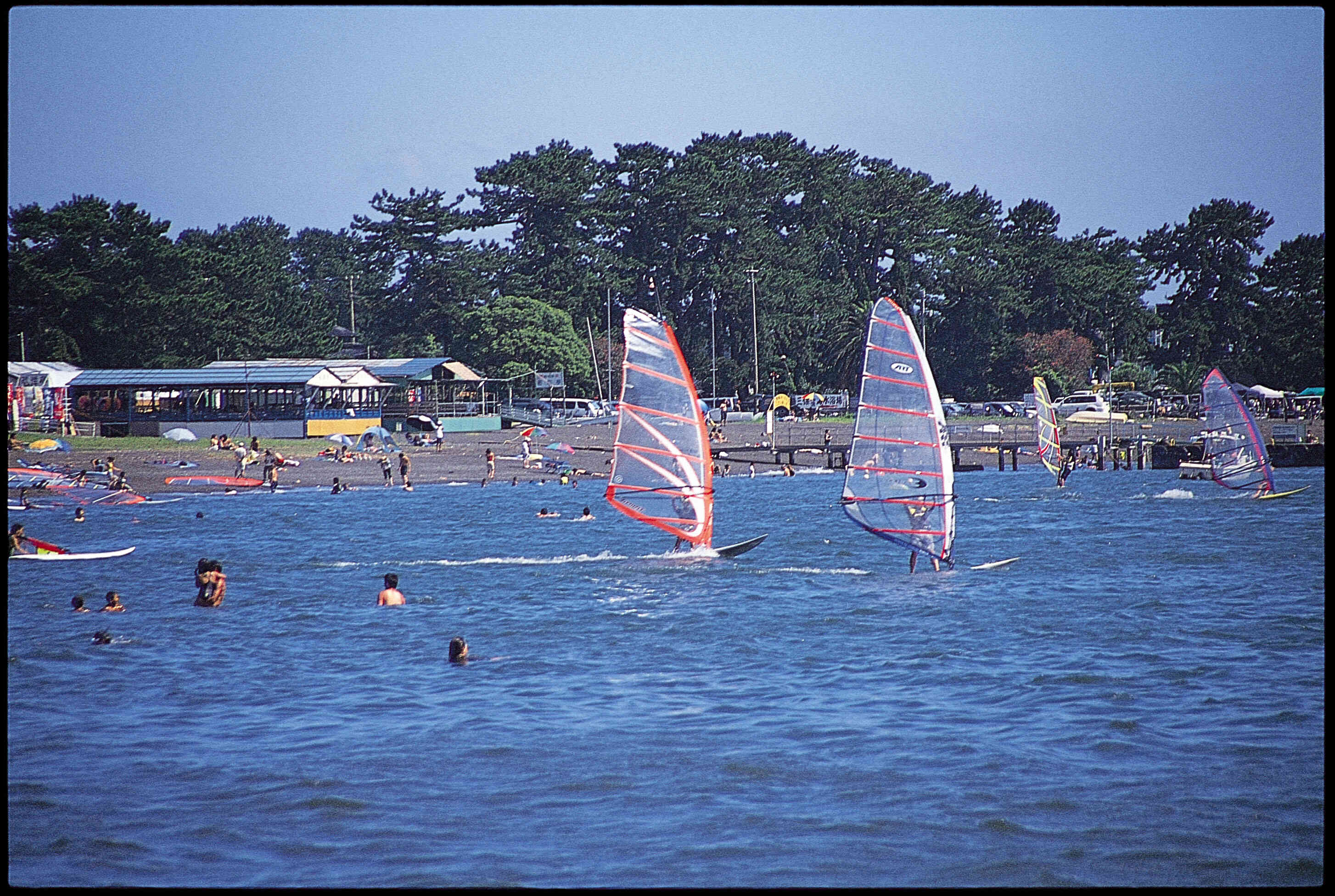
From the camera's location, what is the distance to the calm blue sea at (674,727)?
956cm

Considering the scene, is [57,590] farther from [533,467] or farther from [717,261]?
[717,261]

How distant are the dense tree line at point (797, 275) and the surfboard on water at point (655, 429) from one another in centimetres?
5867

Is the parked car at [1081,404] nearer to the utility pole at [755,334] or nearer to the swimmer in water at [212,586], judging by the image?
the utility pole at [755,334]

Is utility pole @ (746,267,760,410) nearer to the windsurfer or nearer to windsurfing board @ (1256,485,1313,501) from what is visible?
windsurfing board @ (1256,485,1313,501)

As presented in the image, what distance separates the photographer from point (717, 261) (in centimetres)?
9275

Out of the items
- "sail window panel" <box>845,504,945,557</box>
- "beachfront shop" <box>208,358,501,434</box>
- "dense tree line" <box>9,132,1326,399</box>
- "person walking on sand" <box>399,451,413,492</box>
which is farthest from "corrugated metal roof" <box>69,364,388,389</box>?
"sail window panel" <box>845,504,945,557</box>

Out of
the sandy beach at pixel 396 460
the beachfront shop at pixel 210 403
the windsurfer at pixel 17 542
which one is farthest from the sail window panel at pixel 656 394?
the beachfront shop at pixel 210 403

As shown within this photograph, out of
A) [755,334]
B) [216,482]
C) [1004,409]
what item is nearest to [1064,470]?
[216,482]

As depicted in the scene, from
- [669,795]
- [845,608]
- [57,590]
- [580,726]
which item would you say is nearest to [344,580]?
[57,590]

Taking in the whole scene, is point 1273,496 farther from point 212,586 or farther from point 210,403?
point 210,403

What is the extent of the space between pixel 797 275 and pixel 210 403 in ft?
152

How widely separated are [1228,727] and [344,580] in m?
17.5

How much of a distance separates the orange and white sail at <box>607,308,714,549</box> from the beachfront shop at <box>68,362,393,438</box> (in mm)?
38400

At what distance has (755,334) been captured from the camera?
268ft
